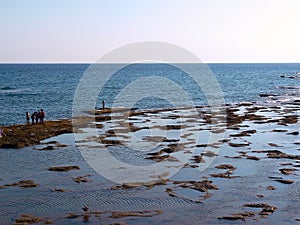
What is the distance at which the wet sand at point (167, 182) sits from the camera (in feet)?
59.1

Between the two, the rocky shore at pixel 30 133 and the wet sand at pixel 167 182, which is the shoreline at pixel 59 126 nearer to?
the rocky shore at pixel 30 133

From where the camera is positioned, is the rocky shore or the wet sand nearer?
the wet sand

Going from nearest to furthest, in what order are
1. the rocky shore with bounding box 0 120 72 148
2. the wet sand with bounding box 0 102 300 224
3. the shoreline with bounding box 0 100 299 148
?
1. the wet sand with bounding box 0 102 300 224
2. the rocky shore with bounding box 0 120 72 148
3. the shoreline with bounding box 0 100 299 148

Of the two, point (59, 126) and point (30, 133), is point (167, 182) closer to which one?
point (30, 133)

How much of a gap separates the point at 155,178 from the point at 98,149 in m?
9.13

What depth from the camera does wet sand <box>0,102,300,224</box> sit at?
18.0m

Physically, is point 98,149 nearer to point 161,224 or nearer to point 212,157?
point 212,157

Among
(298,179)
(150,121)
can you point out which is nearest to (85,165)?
(298,179)

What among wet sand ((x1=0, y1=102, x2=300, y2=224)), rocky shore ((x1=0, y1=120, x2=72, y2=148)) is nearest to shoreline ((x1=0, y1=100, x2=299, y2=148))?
rocky shore ((x1=0, y1=120, x2=72, y2=148))

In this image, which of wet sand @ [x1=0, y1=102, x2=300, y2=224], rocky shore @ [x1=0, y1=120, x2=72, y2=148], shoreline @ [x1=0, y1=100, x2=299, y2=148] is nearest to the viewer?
wet sand @ [x1=0, y1=102, x2=300, y2=224]

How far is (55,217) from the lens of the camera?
17.7m

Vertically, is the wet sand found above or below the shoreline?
below

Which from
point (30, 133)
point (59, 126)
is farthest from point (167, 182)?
point (59, 126)

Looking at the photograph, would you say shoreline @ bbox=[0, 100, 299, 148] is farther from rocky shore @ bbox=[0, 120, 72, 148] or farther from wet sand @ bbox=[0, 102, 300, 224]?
wet sand @ bbox=[0, 102, 300, 224]
